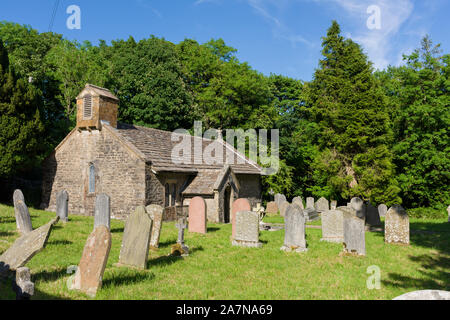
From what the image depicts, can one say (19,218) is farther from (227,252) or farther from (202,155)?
(202,155)

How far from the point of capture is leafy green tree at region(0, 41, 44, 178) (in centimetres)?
1966

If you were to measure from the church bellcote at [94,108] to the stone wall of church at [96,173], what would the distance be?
0.59 metres

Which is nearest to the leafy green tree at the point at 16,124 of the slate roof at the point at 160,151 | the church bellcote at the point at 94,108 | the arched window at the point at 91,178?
the church bellcote at the point at 94,108

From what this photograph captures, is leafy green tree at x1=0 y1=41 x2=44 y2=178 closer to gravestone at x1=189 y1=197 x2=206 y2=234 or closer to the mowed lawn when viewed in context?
the mowed lawn

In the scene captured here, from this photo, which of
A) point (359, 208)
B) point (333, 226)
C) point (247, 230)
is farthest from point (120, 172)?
Answer: point (359, 208)

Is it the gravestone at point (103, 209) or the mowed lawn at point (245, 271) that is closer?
the mowed lawn at point (245, 271)

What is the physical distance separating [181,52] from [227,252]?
33723mm

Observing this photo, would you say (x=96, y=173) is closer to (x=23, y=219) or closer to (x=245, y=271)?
(x=23, y=219)

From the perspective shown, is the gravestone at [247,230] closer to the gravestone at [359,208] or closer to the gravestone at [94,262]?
the gravestone at [94,262]

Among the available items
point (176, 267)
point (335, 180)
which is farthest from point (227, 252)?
point (335, 180)

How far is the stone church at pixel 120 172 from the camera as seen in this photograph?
19000 millimetres

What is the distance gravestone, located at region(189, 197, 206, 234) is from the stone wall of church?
4229 millimetres

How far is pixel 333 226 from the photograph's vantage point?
1365cm

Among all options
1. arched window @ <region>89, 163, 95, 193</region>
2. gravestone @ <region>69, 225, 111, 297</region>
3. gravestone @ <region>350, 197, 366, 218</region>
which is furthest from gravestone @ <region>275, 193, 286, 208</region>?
gravestone @ <region>69, 225, 111, 297</region>
